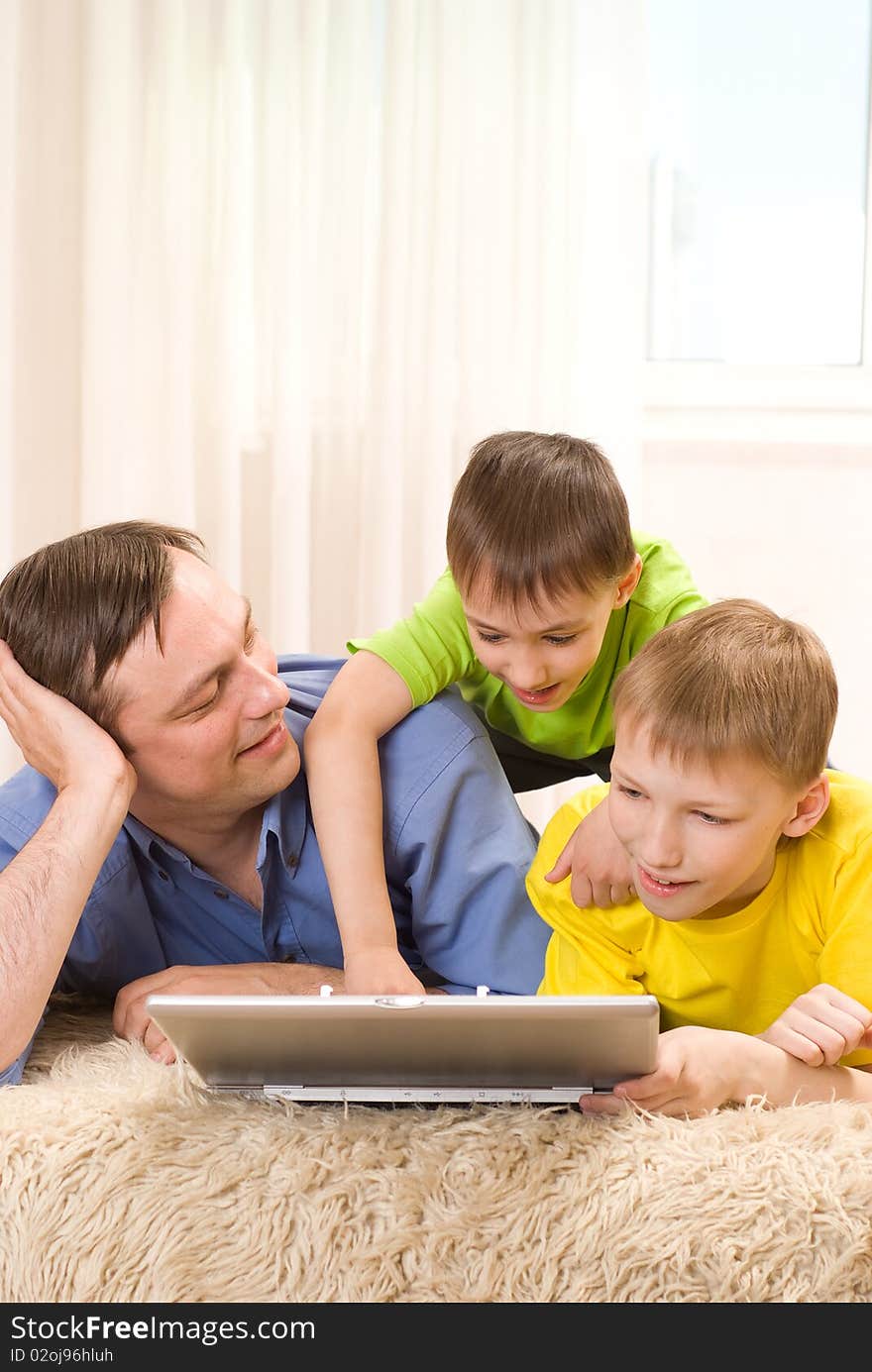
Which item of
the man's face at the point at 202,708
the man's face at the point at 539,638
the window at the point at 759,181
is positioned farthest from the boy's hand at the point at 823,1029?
the window at the point at 759,181

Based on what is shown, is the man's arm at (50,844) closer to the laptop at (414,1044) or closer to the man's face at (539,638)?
the laptop at (414,1044)

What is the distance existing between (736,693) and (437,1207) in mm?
487

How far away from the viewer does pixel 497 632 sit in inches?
58.2

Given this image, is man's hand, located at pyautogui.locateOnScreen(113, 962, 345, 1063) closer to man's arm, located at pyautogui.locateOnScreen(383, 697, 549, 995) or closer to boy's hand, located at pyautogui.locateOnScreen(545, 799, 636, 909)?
man's arm, located at pyautogui.locateOnScreen(383, 697, 549, 995)

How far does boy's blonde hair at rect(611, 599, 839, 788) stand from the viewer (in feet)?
3.79

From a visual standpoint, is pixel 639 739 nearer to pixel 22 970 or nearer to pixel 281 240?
pixel 22 970

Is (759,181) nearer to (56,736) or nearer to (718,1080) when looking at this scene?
(56,736)

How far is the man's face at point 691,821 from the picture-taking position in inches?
45.5

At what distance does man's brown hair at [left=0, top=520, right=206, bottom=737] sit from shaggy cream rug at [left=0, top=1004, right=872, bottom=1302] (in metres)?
0.51

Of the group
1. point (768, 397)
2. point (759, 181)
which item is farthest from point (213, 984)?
point (759, 181)

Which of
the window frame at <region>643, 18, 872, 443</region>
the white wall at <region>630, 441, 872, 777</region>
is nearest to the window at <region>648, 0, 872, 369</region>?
the window frame at <region>643, 18, 872, 443</region>

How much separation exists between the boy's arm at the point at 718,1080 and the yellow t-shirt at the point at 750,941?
3.8 inches

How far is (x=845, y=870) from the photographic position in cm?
123

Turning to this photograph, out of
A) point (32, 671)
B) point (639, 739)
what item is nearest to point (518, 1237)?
point (639, 739)
